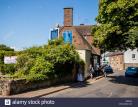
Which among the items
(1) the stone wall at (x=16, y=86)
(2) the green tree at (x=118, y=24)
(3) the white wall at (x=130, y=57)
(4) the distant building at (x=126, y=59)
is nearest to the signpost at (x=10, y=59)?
(1) the stone wall at (x=16, y=86)

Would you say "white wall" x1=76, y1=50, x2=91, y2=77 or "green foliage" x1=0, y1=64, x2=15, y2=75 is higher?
"white wall" x1=76, y1=50, x2=91, y2=77

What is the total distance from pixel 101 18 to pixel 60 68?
7532 millimetres

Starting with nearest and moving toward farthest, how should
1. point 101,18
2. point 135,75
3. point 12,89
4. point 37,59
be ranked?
point 12,89, point 37,59, point 101,18, point 135,75

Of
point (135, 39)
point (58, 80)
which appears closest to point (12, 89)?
point (58, 80)

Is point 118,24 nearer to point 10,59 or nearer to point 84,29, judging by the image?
point 10,59

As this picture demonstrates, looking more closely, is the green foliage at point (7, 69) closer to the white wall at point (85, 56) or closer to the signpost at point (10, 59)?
the signpost at point (10, 59)

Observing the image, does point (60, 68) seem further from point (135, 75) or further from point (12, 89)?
point (135, 75)

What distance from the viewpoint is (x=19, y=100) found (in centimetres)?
439

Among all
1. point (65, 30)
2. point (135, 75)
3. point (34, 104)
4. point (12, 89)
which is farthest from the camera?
point (65, 30)

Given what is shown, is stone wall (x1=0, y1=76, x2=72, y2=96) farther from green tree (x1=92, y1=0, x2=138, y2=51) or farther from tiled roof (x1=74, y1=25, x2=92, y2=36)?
tiled roof (x1=74, y1=25, x2=92, y2=36)

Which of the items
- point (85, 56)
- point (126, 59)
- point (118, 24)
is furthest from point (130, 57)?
point (118, 24)

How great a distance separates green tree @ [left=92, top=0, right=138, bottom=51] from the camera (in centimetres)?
2933

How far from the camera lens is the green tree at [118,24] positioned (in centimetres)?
2933

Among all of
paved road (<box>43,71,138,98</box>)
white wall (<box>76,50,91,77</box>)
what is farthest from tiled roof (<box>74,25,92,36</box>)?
paved road (<box>43,71,138,98</box>)
